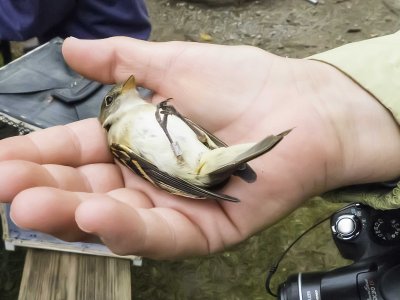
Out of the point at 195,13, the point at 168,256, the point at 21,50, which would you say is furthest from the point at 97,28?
the point at 168,256

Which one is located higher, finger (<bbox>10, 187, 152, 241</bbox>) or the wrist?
finger (<bbox>10, 187, 152, 241</bbox>)

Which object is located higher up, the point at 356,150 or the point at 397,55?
the point at 397,55

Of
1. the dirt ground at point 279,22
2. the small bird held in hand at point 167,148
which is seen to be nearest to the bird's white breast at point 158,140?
the small bird held in hand at point 167,148

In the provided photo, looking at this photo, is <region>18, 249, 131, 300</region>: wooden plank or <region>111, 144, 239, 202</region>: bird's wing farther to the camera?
<region>18, 249, 131, 300</region>: wooden plank

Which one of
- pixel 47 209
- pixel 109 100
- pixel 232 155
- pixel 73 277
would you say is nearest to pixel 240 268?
pixel 73 277

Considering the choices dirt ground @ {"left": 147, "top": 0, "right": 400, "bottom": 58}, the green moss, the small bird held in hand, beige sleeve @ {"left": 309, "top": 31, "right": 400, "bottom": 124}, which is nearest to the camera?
the small bird held in hand

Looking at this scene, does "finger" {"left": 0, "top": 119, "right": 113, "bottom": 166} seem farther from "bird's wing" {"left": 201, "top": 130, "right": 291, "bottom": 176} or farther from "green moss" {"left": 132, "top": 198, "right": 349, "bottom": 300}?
"green moss" {"left": 132, "top": 198, "right": 349, "bottom": 300}

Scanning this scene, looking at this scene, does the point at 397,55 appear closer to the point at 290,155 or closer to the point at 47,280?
the point at 290,155

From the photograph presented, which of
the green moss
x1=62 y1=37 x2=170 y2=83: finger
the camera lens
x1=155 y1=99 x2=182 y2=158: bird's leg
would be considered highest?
x1=62 y1=37 x2=170 y2=83: finger

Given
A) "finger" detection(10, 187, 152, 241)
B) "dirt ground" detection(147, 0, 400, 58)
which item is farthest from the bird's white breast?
A: "dirt ground" detection(147, 0, 400, 58)
